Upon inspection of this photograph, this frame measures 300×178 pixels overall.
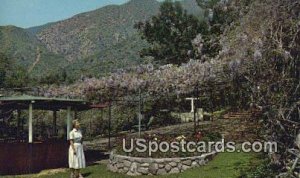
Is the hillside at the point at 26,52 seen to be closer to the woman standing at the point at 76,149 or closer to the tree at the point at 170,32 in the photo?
the tree at the point at 170,32

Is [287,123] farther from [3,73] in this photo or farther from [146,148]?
[3,73]

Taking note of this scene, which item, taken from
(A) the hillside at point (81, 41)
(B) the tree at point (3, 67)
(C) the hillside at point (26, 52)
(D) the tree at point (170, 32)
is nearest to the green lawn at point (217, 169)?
(D) the tree at point (170, 32)

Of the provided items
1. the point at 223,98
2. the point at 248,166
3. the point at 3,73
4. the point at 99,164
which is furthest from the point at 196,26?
the point at 248,166

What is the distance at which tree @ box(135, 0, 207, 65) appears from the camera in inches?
1754

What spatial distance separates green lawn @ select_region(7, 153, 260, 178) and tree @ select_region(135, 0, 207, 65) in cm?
2629

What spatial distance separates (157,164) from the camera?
15.3 metres

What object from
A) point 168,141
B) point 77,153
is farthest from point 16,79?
point 77,153

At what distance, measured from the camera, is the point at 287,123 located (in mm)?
12758

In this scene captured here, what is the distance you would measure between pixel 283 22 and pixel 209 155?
5.43 metres

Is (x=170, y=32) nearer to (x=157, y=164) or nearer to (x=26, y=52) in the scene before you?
(x=157, y=164)

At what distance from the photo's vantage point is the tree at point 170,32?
44562mm

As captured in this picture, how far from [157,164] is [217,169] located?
170cm

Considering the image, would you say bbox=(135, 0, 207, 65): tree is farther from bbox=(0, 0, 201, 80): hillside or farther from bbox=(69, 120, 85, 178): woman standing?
bbox=(69, 120, 85, 178): woman standing

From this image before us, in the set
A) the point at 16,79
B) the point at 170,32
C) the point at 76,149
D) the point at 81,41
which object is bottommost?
the point at 76,149
